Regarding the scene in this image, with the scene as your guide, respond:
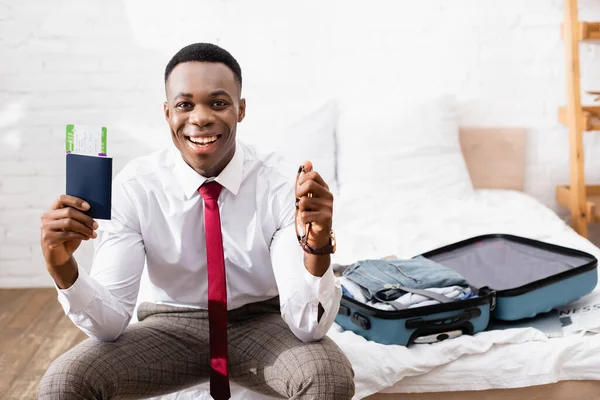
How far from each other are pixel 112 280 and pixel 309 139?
4.75 feet

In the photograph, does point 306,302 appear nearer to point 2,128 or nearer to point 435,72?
point 435,72

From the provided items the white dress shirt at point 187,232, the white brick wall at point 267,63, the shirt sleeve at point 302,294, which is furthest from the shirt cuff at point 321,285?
the white brick wall at point 267,63

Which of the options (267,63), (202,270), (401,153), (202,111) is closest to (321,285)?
(202,270)

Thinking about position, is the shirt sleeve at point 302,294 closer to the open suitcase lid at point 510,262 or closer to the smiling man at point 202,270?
the smiling man at point 202,270

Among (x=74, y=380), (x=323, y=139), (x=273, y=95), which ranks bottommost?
(x=74, y=380)

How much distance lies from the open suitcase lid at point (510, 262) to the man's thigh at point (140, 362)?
27.8 inches

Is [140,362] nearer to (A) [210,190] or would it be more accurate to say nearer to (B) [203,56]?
(A) [210,190]

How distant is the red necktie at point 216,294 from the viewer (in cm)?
131

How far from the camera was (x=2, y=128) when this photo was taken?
111 inches

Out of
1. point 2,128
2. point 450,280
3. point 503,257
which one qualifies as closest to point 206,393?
point 450,280

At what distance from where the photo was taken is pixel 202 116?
135cm

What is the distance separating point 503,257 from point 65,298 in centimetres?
120

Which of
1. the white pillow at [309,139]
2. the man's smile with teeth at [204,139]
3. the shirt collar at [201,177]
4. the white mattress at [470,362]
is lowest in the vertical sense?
the white mattress at [470,362]

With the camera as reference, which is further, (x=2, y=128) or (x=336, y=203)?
(x=2, y=128)
